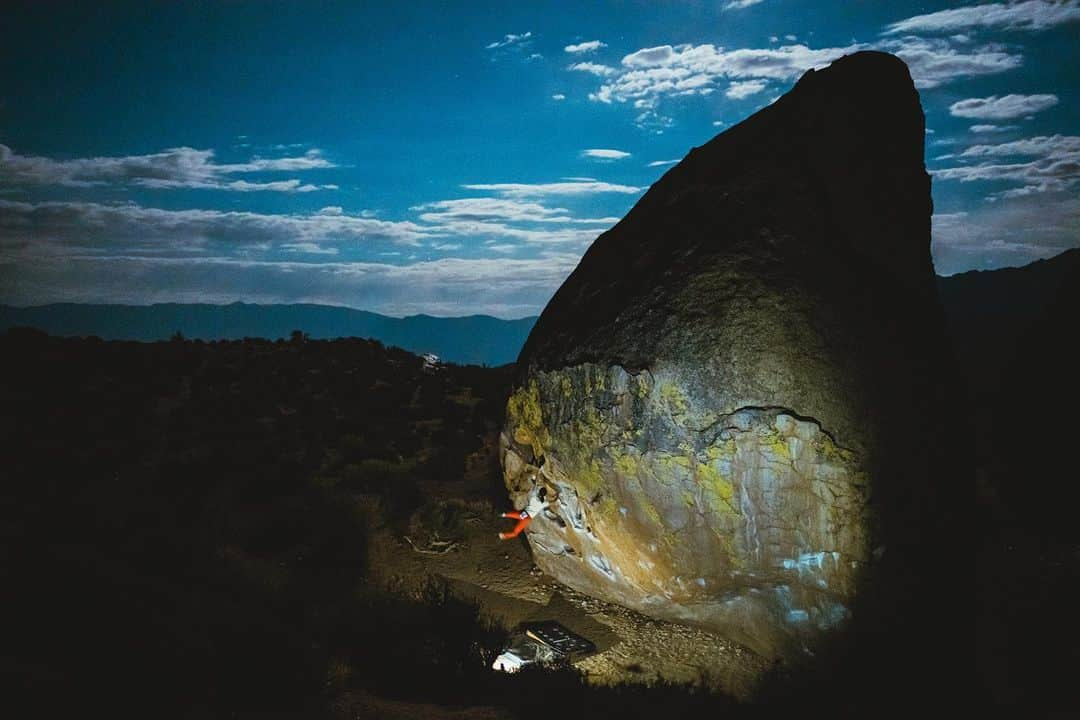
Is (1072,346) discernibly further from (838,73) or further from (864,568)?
(864,568)

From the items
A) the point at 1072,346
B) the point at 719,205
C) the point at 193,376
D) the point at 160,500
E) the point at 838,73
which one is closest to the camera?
the point at 719,205

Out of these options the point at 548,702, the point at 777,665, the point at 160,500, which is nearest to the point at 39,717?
the point at 548,702

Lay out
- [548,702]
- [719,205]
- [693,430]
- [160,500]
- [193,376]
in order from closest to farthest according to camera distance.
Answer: [548,702]
[693,430]
[719,205]
[160,500]
[193,376]

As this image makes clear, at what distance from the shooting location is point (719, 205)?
235 inches

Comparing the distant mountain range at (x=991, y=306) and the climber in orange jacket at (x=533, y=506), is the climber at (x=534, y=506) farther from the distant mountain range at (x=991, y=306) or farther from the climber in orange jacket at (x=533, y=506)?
the distant mountain range at (x=991, y=306)

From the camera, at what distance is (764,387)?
16.4 feet

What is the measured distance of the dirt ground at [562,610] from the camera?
5.43 m

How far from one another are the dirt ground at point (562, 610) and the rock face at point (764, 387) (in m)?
0.26

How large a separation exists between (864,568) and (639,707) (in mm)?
2402

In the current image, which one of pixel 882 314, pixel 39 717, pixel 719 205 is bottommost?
pixel 39 717

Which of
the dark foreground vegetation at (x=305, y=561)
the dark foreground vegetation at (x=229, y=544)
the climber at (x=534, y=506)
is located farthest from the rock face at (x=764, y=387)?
the dark foreground vegetation at (x=229, y=544)

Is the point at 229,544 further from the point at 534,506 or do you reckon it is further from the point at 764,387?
the point at 764,387

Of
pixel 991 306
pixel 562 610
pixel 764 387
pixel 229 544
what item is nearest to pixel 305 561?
pixel 229 544

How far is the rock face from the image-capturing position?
4973 millimetres
